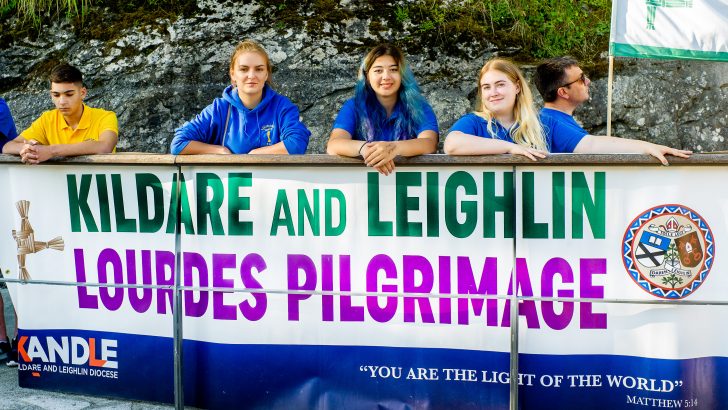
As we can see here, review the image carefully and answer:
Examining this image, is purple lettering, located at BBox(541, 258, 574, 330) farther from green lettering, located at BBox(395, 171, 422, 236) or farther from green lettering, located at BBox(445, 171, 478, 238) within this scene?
green lettering, located at BBox(395, 171, 422, 236)

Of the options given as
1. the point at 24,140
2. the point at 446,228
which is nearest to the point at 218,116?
the point at 24,140

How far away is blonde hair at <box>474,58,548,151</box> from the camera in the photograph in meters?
3.77

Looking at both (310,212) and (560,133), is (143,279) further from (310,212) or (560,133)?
(560,133)

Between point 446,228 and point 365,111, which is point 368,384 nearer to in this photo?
point 446,228

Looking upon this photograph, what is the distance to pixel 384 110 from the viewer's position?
13.7 feet

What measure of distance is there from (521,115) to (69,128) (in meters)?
2.60

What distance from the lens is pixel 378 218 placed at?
12.1 feet

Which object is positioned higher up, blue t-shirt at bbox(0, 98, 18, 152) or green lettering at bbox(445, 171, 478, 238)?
blue t-shirt at bbox(0, 98, 18, 152)

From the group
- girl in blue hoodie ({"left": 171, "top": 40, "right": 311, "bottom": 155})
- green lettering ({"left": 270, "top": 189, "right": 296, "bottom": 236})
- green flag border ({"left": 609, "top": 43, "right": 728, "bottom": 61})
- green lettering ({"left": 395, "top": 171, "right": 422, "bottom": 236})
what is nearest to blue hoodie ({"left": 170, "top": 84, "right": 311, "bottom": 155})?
girl in blue hoodie ({"left": 171, "top": 40, "right": 311, "bottom": 155})

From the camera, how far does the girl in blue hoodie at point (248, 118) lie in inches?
168

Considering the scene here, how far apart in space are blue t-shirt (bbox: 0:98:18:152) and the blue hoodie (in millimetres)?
1361

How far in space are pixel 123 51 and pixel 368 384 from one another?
15.2 feet

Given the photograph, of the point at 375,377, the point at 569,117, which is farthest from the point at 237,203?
the point at 569,117

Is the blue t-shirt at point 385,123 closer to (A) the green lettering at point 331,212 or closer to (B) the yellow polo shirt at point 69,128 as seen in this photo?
(A) the green lettering at point 331,212
